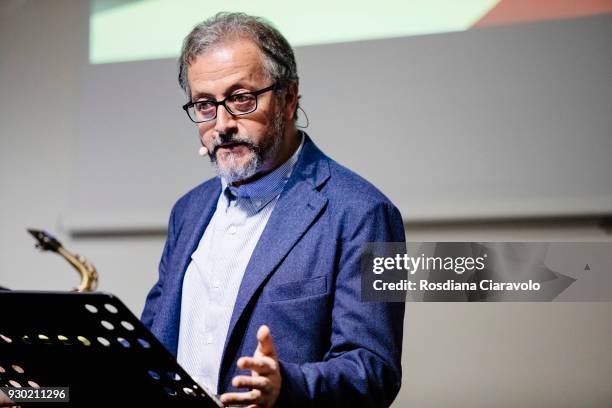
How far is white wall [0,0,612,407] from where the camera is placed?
2.69 metres

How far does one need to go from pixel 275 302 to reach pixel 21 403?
0.50 meters

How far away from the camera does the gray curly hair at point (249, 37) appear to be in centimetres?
171

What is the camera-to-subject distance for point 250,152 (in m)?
1.69

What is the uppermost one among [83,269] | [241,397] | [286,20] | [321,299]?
[286,20]

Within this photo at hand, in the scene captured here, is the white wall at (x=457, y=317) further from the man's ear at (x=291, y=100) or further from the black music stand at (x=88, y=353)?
the black music stand at (x=88, y=353)

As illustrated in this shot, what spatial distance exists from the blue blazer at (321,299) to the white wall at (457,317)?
1.27 meters

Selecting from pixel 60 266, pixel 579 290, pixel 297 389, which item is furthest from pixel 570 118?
pixel 60 266

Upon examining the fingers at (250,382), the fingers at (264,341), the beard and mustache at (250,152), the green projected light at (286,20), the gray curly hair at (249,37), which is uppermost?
the green projected light at (286,20)

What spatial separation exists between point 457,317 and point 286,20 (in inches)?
51.2

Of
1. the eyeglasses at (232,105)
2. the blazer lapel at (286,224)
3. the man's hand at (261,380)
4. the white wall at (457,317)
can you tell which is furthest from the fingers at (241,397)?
the white wall at (457,317)

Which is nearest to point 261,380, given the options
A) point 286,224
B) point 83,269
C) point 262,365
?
point 262,365

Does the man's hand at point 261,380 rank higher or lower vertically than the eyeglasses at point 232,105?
lower

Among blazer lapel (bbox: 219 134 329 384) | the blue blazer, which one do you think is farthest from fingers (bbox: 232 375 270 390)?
blazer lapel (bbox: 219 134 329 384)

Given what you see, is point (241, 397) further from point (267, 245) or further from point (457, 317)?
point (457, 317)
